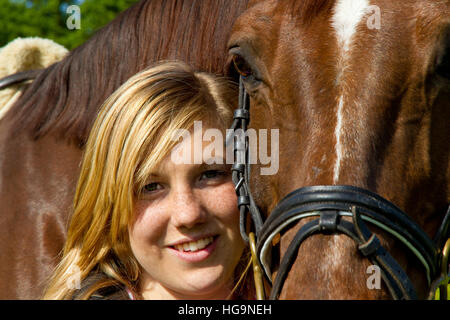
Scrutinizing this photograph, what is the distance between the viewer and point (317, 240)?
1.82 metres

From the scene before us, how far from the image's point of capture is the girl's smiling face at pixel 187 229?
7.95 feet

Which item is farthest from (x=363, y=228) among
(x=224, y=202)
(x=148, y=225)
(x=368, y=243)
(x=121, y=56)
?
(x=121, y=56)

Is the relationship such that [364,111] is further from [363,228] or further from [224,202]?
[224,202]

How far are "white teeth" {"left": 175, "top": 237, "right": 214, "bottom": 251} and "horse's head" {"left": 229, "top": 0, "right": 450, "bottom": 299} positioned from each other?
1.47ft

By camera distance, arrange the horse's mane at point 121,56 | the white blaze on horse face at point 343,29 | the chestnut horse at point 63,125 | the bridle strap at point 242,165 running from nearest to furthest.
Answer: the white blaze on horse face at point 343,29
the bridle strap at point 242,165
the horse's mane at point 121,56
the chestnut horse at point 63,125

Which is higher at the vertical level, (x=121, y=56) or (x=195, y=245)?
(x=121, y=56)

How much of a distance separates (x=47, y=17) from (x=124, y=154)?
322 inches

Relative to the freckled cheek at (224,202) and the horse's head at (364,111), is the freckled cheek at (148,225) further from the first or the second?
the horse's head at (364,111)

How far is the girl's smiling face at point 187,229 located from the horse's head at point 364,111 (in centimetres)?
39

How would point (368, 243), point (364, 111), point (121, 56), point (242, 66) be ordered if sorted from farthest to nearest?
point (121, 56) < point (242, 66) < point (364, 111) < point (368, 243)

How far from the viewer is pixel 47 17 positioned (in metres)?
9.91

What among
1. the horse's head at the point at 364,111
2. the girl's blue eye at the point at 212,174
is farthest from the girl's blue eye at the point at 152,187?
the horse's head at the point at 364,111
